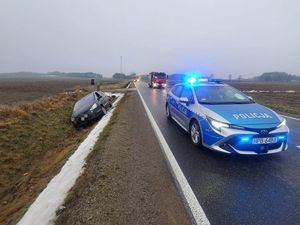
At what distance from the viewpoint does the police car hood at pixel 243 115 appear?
19.5 feet

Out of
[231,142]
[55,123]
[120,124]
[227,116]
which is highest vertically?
[227,116]

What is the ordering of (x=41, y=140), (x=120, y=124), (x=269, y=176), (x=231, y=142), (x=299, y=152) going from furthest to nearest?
1. (x=41, y=140)
2. (x=120, y=124)
3. (x=299, y=152)
4. (x=231, y=142)
5. (x=269, y=176)

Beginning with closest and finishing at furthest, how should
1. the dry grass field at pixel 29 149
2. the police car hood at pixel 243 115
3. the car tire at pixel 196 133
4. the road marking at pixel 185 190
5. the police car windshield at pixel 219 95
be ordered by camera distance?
the road marking at pixel 185 190 → the police car hood at pixel 243 115 → the dry grass field at pixel 29 149 → the car tire at pixel 196 133 → the police car windshield at pixel 219 95

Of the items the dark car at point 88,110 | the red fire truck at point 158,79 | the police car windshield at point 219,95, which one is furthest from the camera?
the red fire truck at point 158,79

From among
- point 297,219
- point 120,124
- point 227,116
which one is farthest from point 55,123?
point 297,219

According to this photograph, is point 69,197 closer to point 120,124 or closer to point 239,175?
point 239,175

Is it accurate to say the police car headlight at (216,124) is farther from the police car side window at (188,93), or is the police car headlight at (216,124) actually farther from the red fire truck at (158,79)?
the red fire truck at (158,79)

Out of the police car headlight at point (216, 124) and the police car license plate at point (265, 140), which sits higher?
the police car headlight at point (216, 124)

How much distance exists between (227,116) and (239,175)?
1.38 meters

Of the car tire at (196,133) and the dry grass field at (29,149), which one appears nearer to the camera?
the dry grass field at (29,149)

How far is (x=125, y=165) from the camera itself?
6.02 meters

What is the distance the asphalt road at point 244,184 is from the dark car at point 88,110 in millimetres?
7918

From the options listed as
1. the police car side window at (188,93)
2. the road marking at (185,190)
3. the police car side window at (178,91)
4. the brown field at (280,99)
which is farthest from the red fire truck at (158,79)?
the road marking at (185,190)

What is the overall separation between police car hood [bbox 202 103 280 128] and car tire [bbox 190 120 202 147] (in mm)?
534
